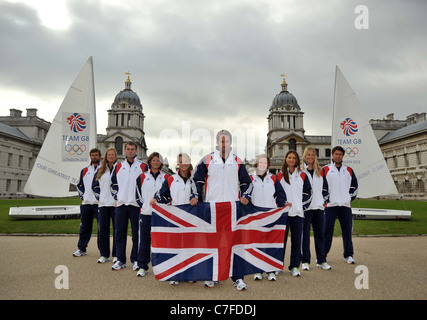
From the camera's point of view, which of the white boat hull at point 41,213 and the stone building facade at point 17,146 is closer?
the white boat hull at point 41,213

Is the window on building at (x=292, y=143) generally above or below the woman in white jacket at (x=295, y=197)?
above

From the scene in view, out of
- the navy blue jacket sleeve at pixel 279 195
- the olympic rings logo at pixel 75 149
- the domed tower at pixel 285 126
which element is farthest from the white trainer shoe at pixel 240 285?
the domed tower at pixel 285 126

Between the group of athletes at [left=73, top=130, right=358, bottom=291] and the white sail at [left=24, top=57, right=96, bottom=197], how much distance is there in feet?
11.9

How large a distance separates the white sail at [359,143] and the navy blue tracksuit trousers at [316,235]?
13.6 feet

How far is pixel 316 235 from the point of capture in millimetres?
6012

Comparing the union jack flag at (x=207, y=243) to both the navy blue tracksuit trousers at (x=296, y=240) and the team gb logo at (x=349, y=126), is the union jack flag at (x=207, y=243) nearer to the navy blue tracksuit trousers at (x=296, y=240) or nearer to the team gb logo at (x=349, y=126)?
the navy blue tracksuit trousers at (x=296, y=240)

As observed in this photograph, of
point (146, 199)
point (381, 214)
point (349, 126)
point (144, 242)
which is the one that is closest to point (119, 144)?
point (381, 214)

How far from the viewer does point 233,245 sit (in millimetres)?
4828

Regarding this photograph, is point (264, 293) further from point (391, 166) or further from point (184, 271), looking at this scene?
point (391, 166)

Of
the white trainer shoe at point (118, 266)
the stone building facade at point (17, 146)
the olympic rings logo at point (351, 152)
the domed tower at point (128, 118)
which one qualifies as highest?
the domed tower at point (128, 118)

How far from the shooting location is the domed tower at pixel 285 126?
71.4 m

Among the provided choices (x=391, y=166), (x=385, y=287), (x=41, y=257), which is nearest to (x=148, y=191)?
(x=41, y=257)

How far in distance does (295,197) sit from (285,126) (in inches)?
2838
